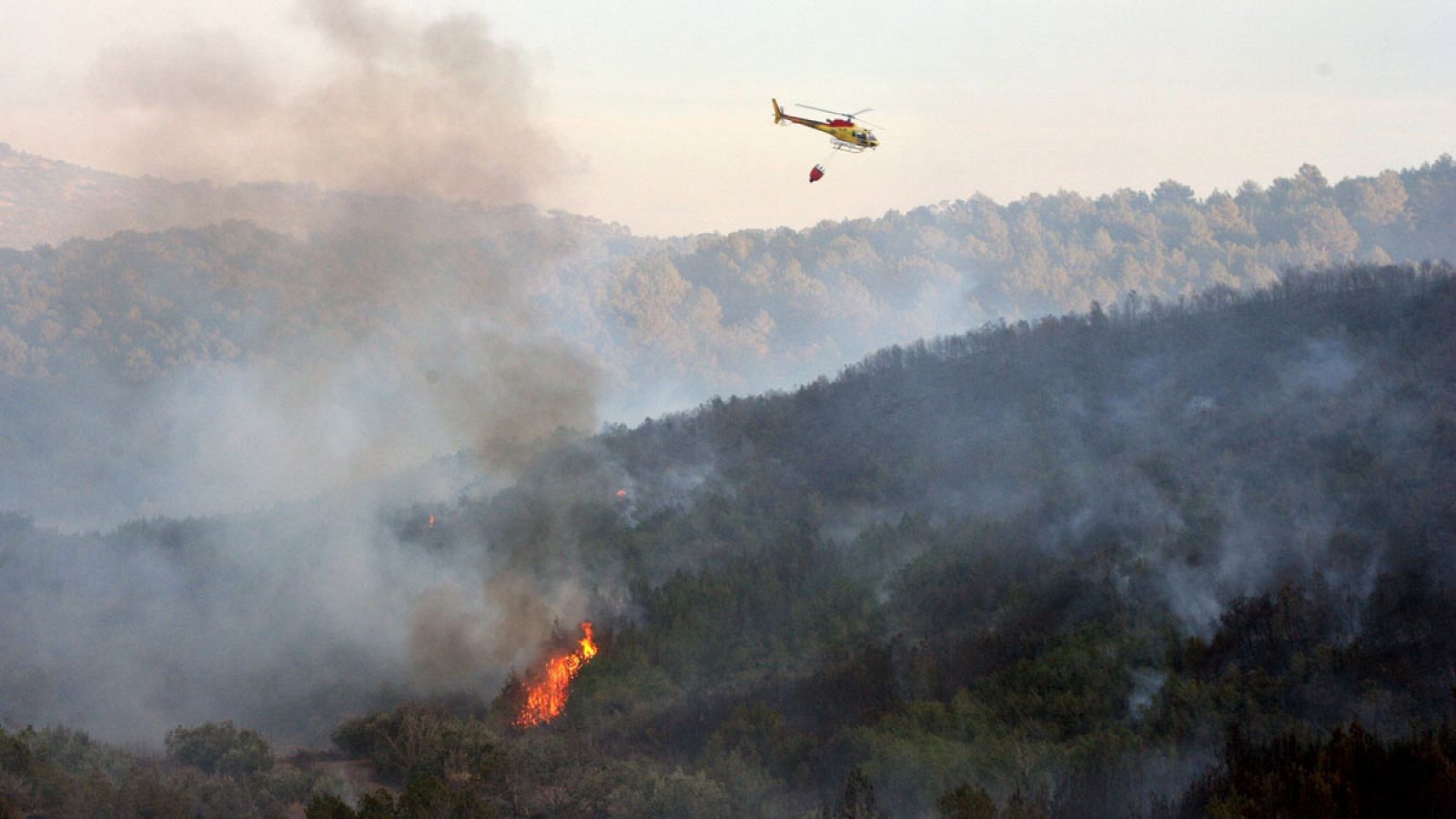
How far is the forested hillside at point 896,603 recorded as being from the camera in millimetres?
30703

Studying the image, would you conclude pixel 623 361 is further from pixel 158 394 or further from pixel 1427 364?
pixel 1427 364

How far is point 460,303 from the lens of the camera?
118250 mm

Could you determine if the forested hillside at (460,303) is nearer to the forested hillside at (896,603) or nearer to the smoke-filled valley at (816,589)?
the smoke-filled valley at (816,589)

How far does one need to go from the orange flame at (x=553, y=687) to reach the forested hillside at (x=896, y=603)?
2.00 feet

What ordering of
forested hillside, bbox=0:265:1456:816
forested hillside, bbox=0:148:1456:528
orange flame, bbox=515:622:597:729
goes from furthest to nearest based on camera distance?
forested hillside, bbox=0:148:1456:528, orange flame, bbox=515:622:597:729, forested hillside, bbox=0:265:1456:816

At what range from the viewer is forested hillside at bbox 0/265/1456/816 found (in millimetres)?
30703

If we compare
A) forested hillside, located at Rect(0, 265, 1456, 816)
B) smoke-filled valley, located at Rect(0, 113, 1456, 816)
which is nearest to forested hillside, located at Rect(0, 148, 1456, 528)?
smoke-filled valley, located at Rect(0, 113, 1456, 816)

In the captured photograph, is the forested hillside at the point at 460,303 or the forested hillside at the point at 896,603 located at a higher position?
the forested hillside at the point at 460,303

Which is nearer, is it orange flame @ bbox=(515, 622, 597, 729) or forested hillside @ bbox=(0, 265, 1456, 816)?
forested hillside @ bbox=(0, 265, 1456, 816)

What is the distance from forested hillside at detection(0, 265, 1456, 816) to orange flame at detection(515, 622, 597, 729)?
61cm

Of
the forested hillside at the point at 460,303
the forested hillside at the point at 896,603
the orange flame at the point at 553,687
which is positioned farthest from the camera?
the forested hillside at the point at 460,303

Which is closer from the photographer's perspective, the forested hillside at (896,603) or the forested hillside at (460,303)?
the forested hillside at (896,603)

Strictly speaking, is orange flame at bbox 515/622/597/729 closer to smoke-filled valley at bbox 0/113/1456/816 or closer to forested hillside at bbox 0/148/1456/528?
smoke-filled valley at bbox 0/113/1456/816

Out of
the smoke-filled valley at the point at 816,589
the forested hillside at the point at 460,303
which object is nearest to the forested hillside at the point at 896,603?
the smoke-filled valley at the point at 816,589
